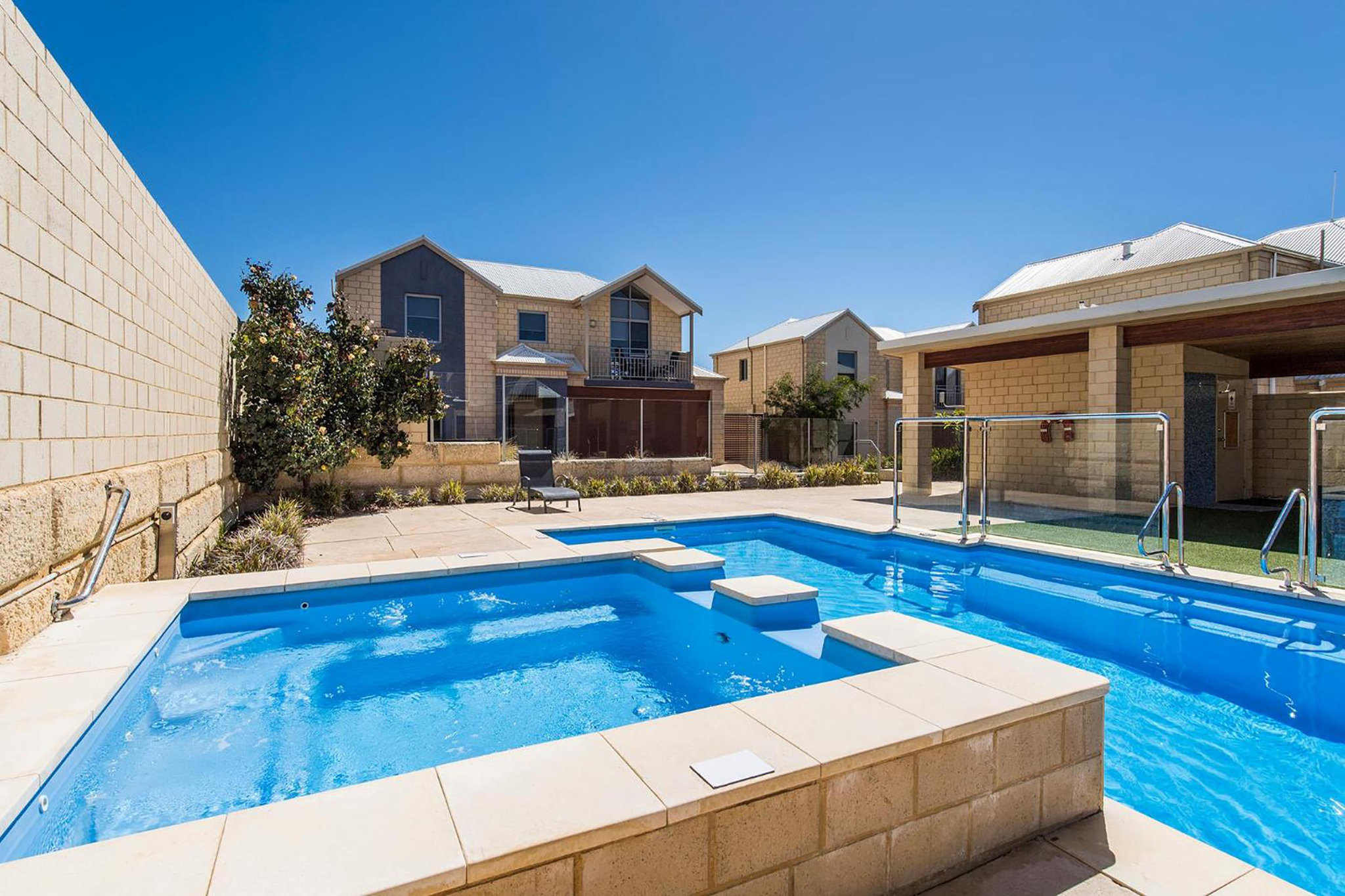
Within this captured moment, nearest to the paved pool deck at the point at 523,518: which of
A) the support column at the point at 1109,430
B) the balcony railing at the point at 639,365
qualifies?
the support column at the point at 1109,430

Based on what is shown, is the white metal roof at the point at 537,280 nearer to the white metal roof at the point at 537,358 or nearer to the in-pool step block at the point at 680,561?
the white metal roof at the point at 537,358

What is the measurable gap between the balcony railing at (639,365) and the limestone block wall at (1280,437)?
1402 cm

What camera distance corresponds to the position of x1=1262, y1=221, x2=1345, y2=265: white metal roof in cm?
1490

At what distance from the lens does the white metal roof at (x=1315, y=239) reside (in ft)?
48.9

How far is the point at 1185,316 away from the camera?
32.9ft

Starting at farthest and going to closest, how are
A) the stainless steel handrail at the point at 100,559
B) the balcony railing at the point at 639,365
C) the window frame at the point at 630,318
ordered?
1. the window frame at the point at 630,318
2. the balcony railing at the point at 639,365
3. the stainless steel handrail at the point at 100,559

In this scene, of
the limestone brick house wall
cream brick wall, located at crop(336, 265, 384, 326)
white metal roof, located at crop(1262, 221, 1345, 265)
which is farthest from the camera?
cream brick wall, located at crop(336, 265, 384, 326)

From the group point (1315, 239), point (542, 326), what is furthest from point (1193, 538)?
point (542, 326)

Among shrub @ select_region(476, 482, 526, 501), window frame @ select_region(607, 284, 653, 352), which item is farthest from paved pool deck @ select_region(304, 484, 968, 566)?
window frame @ select_region(607, 284, 653, 352)

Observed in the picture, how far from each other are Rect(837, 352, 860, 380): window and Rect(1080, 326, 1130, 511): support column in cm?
1510

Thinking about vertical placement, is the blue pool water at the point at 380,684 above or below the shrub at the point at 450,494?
below

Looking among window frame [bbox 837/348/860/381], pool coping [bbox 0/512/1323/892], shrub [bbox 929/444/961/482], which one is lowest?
pool coping [bbox 0/512/1323/892]

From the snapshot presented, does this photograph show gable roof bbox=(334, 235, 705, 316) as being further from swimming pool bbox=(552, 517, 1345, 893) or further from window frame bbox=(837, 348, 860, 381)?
swimming pool bbox=(552, 517, 1345, 893)

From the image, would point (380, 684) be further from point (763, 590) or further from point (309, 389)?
point (309, 389)
